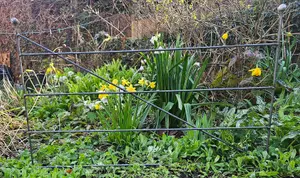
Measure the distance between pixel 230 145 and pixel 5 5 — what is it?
5.02m

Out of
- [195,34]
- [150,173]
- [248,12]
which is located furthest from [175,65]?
[248,12]

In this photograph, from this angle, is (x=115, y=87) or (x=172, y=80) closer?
(x=115, y=87)

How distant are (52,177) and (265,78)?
2.27m

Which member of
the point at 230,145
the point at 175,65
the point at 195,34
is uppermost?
the point at 195,34

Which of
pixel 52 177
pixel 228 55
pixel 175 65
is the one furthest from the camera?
pixel 228 55

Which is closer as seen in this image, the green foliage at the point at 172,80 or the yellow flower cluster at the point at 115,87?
the yellow flower cluster at the point at 115,87

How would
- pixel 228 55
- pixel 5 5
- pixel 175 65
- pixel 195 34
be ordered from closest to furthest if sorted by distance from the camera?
pixel 175 65
pixel 228 55
pixel 195 34
pixel 5 5

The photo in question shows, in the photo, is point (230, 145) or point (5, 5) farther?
point (5, 5)

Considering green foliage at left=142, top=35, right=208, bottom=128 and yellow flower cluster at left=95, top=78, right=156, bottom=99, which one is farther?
green foliage at left=142, top=35, right=208, bottom=128

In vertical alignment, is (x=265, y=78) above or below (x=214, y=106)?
above

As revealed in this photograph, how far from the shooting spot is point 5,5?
5.27m

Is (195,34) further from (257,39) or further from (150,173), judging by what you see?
(150,173)

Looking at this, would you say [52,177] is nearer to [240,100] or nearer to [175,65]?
[175,65]

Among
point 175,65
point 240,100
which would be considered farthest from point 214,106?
point 175,65
